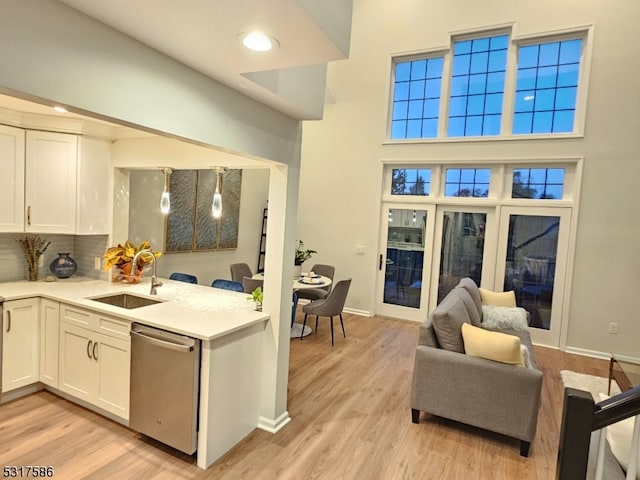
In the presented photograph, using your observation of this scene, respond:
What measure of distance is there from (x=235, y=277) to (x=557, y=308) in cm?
458

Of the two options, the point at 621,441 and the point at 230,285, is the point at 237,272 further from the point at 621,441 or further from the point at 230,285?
the point at 621,441

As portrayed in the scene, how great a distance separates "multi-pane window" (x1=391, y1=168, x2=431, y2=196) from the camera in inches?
238

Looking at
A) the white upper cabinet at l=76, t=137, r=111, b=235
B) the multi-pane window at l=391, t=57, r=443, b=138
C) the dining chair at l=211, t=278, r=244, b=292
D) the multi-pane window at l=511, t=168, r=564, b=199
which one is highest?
the multi-pane window at l=391, t=57, r=443, b=138

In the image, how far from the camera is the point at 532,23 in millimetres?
5191

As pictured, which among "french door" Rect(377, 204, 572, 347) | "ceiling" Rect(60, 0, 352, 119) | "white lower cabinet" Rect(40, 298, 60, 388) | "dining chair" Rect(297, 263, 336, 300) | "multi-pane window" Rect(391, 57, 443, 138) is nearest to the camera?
"ceiling" Rect(60, 0, 352, 119)

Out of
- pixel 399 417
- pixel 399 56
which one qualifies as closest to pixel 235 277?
pixel 399 417

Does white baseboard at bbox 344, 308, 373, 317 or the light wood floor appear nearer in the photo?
the light wood floor

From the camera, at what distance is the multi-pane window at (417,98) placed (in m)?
5.99

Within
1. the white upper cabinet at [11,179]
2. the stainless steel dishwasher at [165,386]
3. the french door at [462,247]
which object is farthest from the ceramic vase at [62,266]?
the french door at [462,247]

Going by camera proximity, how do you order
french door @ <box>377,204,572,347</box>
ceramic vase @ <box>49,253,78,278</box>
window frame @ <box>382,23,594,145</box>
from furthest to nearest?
french door @ <box>377,204,572,347</box> → window frame @ <box>382,23,594,145</box> → ceramic vase @ <box>49,253,78,278</box>

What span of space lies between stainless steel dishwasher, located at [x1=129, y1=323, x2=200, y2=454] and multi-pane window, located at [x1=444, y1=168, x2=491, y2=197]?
4.74 metres

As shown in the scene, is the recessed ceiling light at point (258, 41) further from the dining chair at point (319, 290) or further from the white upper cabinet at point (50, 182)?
the dining chair at point (319, 290)

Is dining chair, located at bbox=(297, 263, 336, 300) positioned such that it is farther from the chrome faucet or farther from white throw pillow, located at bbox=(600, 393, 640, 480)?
white throw pillow, located at bbox=(600, 393, 640, 480)

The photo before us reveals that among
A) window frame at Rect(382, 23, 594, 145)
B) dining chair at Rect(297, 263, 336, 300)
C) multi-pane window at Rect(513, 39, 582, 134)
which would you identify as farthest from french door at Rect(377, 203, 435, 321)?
multi-pane window at Rect(513, 39, 582, 134)
